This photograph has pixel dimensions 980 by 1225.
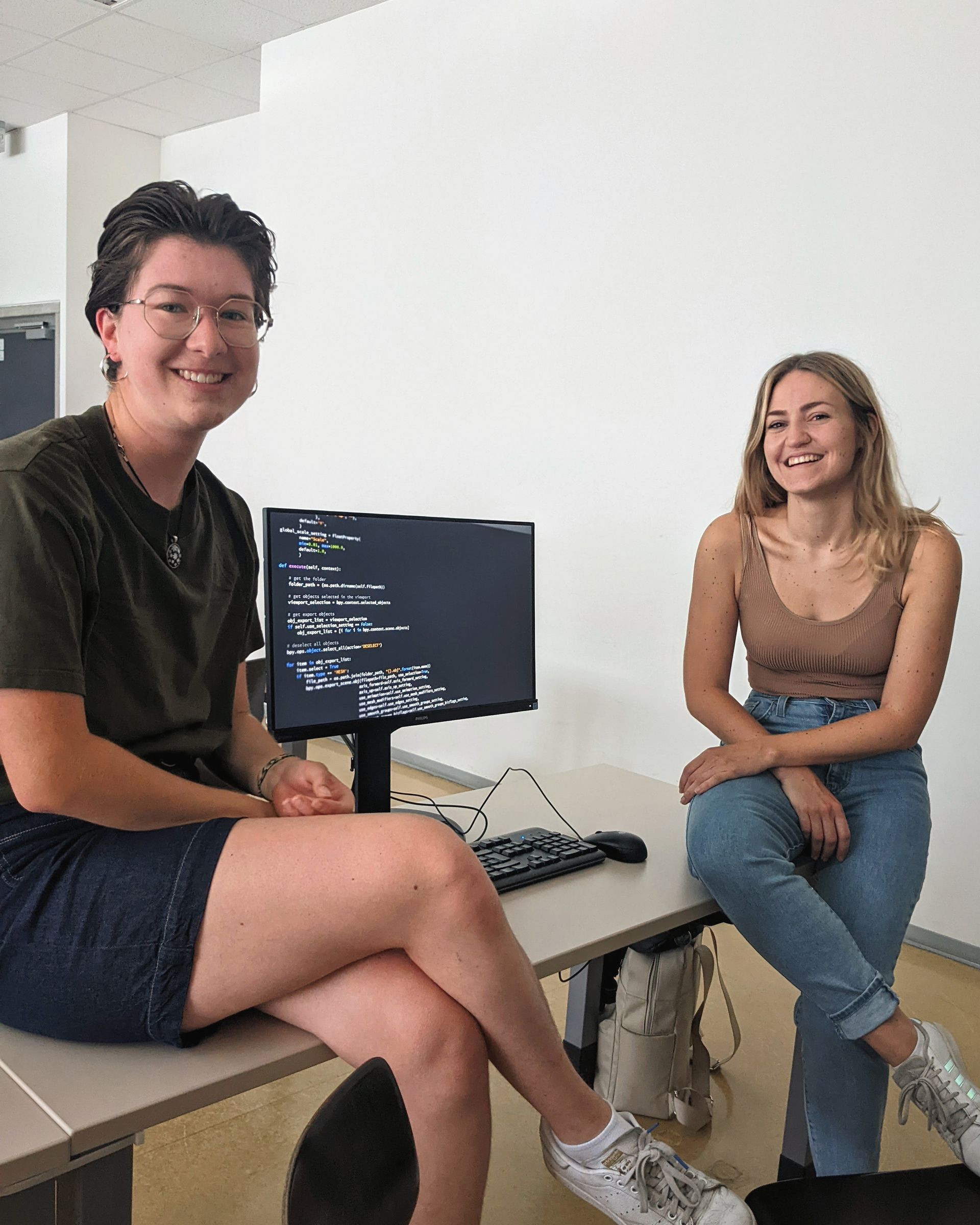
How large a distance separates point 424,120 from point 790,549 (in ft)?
9.05

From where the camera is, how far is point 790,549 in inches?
80.4

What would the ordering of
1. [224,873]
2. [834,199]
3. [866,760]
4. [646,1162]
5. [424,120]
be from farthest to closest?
[424,120], [834,199], [866,760], [646,1162], [224,873]

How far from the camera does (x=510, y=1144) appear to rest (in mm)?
1916

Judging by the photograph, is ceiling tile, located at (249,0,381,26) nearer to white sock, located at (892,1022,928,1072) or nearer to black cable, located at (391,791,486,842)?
black cable, located at (391,791,486,842)

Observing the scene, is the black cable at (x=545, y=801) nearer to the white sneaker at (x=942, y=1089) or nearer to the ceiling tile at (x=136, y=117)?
the white sneaker at (x=942, y=1089)

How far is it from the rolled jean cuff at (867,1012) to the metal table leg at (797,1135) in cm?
30

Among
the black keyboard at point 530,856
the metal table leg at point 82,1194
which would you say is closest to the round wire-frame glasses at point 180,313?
the black keyboard at point 530,856

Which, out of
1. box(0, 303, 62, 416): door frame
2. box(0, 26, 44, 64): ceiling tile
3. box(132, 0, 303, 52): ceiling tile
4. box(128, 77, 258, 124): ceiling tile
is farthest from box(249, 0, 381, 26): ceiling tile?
box(0, 303, 62, 416): door frame

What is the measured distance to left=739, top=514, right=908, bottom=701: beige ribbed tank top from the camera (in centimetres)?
191

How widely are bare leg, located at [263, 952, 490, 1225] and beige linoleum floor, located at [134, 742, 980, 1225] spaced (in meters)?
0.63

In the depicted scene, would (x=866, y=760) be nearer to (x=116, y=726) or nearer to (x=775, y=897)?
(x=775, y=897)

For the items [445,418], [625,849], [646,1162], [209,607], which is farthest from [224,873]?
[445,418]

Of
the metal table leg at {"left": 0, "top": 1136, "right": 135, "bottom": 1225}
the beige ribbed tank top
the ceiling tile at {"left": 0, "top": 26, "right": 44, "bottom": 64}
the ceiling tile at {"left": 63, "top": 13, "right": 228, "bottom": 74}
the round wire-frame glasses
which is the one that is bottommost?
the metal table leg at {"left": 0, "top": 1136, "right": 135, "bottom": 1225}

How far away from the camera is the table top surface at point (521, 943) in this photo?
942 millimetres
